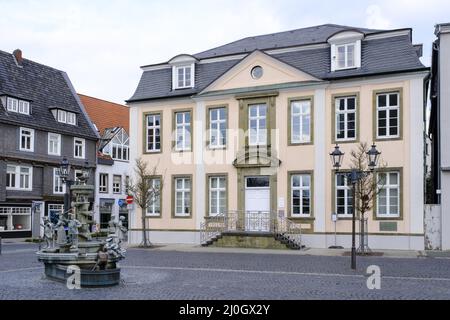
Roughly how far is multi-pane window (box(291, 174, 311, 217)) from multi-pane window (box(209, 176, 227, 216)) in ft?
11.5

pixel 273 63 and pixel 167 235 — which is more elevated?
pixel 273 63

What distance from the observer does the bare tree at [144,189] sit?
90.1 feet

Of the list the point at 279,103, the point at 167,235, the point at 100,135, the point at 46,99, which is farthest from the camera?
the point at 100,135

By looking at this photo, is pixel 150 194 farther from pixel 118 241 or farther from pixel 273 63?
pixel 118 241

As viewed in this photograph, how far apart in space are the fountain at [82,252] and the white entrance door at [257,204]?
11.1 m

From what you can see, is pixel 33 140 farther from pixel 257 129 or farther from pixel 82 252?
pixel 82 252

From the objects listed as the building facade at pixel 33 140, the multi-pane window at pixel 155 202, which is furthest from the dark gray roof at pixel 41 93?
the multi-pane window at pixel 155 202

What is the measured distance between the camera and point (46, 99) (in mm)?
41375

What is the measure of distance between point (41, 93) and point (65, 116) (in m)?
2.35

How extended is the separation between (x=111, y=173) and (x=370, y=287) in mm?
34771

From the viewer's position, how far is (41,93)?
41281 mm

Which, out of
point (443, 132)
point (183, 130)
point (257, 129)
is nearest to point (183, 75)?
point (183, 130)

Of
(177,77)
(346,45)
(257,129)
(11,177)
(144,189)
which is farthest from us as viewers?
(11,177)
